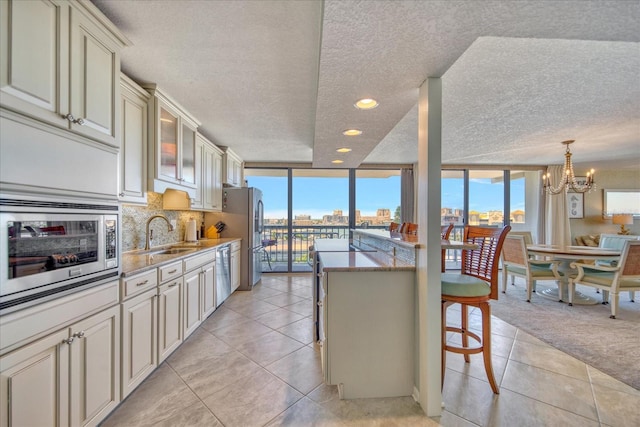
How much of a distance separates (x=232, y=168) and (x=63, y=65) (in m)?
3.52

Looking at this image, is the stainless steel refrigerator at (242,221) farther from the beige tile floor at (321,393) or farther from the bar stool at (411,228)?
the bar stool at (411,228)

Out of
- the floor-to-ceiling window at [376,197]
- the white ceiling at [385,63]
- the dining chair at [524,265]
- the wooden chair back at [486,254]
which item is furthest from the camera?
the floor-to-ceiling window at [376,197]

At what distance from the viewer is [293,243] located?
5805 mm

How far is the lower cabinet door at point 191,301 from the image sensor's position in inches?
101

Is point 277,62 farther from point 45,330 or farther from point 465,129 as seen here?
point 465,129

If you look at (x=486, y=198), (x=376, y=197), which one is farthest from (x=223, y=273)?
(x=486, y=198)

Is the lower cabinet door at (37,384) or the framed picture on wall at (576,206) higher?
the framed picture on wall at (576,206)

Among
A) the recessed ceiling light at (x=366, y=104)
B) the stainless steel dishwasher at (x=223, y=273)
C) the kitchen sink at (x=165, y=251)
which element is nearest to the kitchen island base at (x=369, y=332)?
the recessed ceiling light at (x=366, y=104)

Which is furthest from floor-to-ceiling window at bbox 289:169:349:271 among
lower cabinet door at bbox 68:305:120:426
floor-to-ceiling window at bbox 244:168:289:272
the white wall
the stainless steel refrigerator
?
the white wall

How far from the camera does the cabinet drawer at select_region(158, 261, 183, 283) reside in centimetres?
214

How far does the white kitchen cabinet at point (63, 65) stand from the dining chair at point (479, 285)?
2.38m

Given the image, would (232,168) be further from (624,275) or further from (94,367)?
(624,275)

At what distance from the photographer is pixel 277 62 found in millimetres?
1987

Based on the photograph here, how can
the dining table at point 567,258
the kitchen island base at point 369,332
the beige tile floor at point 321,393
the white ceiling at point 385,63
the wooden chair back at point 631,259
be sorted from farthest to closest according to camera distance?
the dining table at point 567,258
the wooden chair back at point 631,259
the kitchen island base at point 369,332
the beige tile floor at point 321,393
the white ceiling at point 385,63
